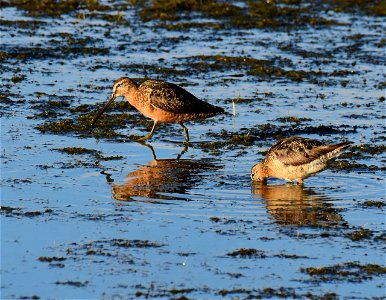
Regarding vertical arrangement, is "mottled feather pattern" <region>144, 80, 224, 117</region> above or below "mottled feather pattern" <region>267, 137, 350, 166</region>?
above

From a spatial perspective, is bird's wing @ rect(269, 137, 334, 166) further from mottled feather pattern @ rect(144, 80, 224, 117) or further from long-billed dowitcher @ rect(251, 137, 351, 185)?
mottled feather pattern @ rect(144, 80, 224, 117)

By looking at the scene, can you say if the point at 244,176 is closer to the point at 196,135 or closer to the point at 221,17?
the point at 196,135

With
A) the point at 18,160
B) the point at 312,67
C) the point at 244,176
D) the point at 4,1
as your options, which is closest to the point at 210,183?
the point at 244,176

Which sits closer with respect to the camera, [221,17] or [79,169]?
[79,169]

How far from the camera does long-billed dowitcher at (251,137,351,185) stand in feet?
36.7

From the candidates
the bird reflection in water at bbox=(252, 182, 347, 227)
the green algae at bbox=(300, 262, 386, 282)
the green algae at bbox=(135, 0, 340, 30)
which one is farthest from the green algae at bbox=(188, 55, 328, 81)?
the green algae at bbox=(300, 262, 386, 282)

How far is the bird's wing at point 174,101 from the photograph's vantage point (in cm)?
1338

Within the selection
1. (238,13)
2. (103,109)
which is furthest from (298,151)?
(238,13)

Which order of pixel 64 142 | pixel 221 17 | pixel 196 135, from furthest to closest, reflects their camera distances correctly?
pixel 221 17, pixel 196 135, pixel 64 142

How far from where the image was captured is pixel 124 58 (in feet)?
56.6

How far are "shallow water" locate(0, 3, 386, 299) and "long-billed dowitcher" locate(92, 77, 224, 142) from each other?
0.27 metres

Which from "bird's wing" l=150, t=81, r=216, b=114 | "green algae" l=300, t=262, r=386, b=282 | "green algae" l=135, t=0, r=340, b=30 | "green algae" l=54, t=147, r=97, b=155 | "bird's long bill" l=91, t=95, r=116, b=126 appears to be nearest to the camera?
"green algae" l=300, t=262, r=386, b=282

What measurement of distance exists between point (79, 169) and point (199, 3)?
416 inches

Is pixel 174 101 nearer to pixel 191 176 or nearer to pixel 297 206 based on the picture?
pixel 191 176
